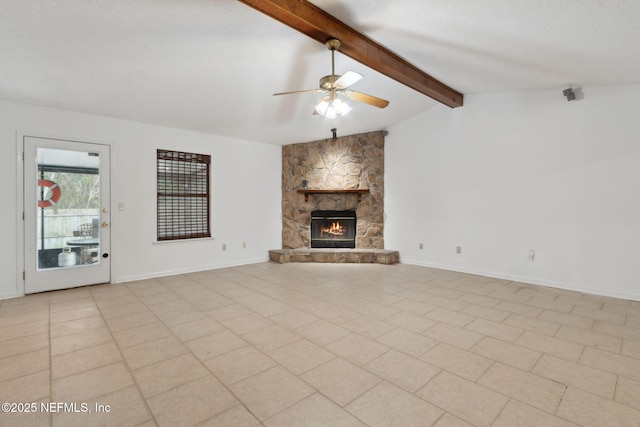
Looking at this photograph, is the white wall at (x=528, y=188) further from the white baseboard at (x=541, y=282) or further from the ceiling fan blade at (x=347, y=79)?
the ceiling fan blade at (x=347, y=79)

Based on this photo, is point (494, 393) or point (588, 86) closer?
point (494, 393)

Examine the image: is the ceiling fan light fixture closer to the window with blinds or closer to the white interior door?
the window with blinds

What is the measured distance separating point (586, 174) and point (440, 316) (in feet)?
8.88

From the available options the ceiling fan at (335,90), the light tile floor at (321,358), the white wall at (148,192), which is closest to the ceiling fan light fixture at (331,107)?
the ceiling fan at (335,90)

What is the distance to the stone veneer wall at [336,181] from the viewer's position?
6090mm

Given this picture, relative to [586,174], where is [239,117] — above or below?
above

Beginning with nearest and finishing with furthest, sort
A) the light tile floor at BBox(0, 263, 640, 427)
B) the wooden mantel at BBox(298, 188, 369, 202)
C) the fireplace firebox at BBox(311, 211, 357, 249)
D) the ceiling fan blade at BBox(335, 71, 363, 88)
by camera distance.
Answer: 1. the light tile floor at BBox(0, 263, 640, 427)
2. the ceiling fan blade at BBox(335, 71, 363, 88)
3. the wooden mantel at BBox(298, 188, 369, 202)
4. the fireplace firebox at BBox(311, 211, 357, 249)

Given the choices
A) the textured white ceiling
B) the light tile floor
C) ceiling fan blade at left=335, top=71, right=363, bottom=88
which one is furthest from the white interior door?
ceiling fan blade at left=335, top=71, right=363, bottom=88

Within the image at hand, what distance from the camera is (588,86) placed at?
3.78 meters

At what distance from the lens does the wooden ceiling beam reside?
7.41ft

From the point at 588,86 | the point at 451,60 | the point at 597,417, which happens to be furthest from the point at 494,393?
the point at 588,86

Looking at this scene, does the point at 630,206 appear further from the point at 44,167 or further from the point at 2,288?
the point at 2,288

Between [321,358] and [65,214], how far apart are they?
3.91m

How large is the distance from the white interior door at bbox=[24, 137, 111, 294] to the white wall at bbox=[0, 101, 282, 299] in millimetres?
99
